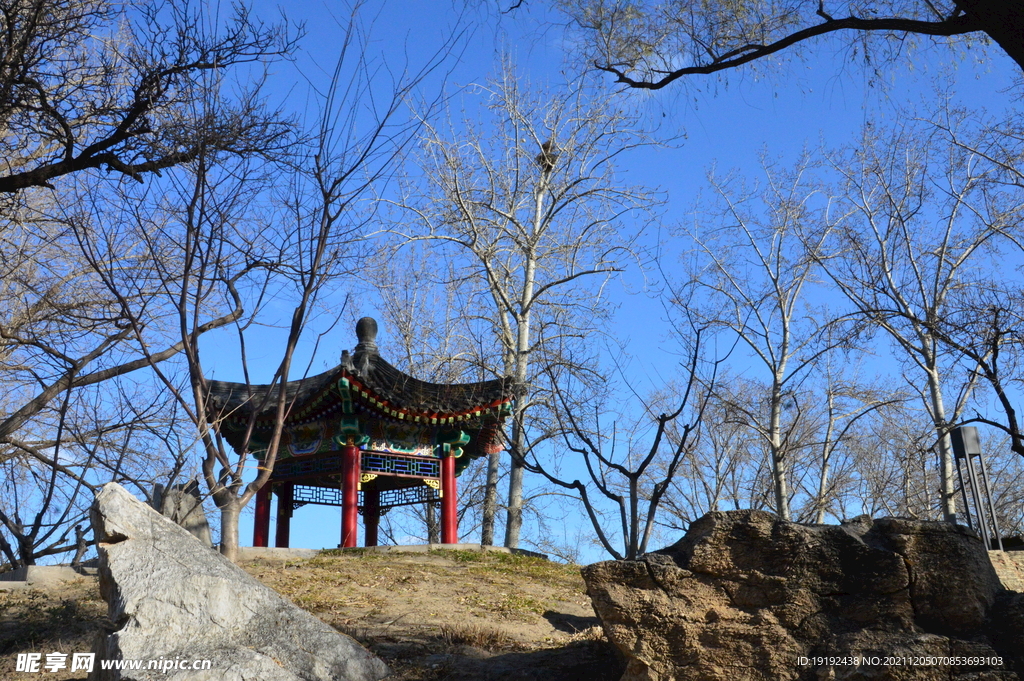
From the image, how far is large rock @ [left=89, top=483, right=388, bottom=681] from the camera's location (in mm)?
4551

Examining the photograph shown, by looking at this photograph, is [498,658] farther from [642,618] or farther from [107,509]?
[107,509]

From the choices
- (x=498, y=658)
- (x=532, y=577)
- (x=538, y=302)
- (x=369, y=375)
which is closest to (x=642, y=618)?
(x=498, y=658)

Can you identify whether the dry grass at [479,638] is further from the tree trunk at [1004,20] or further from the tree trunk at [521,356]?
the tree trunk at [521,356]

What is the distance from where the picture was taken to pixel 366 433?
48.4ft

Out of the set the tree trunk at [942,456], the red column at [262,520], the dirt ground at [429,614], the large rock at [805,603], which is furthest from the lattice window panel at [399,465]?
the large rock at [805,603]

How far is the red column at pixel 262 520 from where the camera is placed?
49.6ft

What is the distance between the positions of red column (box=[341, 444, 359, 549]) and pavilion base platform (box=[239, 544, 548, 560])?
0.47 meters

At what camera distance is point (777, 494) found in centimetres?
1524

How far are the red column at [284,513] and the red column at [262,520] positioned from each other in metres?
0.59

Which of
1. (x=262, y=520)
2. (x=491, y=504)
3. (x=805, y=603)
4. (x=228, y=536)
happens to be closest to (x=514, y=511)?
(x=491, y=504)

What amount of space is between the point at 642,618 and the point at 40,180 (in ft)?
15.4

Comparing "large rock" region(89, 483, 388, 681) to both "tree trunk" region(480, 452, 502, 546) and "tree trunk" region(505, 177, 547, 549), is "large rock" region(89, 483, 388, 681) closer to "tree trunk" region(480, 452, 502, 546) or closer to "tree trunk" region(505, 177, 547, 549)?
"tree trunk" region(505, 177, 547, 549)

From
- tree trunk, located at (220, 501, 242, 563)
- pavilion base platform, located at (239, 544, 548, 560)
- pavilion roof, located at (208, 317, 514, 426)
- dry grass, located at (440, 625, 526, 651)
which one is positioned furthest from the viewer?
pavilion roof, located at (208, 317, 514, 426)

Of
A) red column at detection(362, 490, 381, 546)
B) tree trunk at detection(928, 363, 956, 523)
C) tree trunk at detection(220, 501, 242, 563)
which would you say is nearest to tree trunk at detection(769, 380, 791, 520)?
tree trunk at detection(928, 363, 956, 523)
